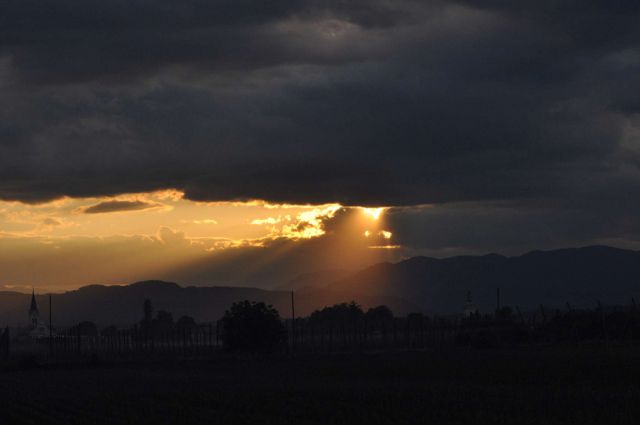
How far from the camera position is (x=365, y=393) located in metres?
47.8

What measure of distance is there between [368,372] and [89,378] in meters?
21.7

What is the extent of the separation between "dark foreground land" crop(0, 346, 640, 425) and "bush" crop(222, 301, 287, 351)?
2197cm

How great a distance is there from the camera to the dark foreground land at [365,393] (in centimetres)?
3728

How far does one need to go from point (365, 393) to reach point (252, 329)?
183ft

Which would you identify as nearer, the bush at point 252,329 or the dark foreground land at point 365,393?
the dark foreground land at point 365,393

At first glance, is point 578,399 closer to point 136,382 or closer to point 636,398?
point 636,398

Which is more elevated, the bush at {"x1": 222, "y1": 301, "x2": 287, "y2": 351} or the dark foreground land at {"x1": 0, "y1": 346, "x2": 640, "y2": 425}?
the bush at {"x1": 222, "y1": 301, "x2": 287, "y2": 351}

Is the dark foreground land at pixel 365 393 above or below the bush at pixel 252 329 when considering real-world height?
below

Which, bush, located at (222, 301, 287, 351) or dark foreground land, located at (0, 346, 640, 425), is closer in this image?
dark foreground land, located at (0, 346, 640, 425)

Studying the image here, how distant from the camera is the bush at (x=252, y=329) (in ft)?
337

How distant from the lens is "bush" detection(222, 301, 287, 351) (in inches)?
4043

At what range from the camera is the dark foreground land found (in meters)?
37.3

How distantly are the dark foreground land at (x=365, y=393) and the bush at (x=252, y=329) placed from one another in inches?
865

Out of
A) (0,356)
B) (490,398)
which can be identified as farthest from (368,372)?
(0,356)
